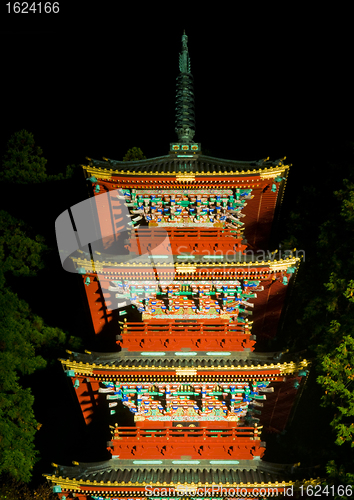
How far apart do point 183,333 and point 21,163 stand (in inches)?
644

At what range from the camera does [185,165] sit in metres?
12.5

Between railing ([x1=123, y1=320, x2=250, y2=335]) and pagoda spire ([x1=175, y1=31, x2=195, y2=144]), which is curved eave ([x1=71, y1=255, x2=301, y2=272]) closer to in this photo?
railing ([x1=123, y1=320, x2=250, y2=335])

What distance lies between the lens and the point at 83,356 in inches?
436

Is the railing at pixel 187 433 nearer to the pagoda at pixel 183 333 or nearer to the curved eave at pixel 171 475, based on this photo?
the pagoda at pixel 183 333

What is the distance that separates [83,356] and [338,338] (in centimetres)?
785

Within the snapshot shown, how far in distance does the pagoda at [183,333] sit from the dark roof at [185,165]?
0.21 feet

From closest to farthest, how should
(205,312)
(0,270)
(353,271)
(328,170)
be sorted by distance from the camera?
(205,312), (353,271), (0,270), (328,170)

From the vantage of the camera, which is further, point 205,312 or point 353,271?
point 353,271

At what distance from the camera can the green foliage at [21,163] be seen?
2270 centimetres

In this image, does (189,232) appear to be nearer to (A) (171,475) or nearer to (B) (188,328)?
(B) (188,328)

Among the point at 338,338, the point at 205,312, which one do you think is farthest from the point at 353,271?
the point at 205,312

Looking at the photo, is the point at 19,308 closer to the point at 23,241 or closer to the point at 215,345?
the point at 23,241

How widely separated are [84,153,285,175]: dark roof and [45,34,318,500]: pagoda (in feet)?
0.21

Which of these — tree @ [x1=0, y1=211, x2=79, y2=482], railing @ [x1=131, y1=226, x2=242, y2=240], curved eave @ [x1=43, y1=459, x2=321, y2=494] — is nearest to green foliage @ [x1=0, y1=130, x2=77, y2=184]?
tree @ [x1=0, y1=211, x2=79, y2=482]
